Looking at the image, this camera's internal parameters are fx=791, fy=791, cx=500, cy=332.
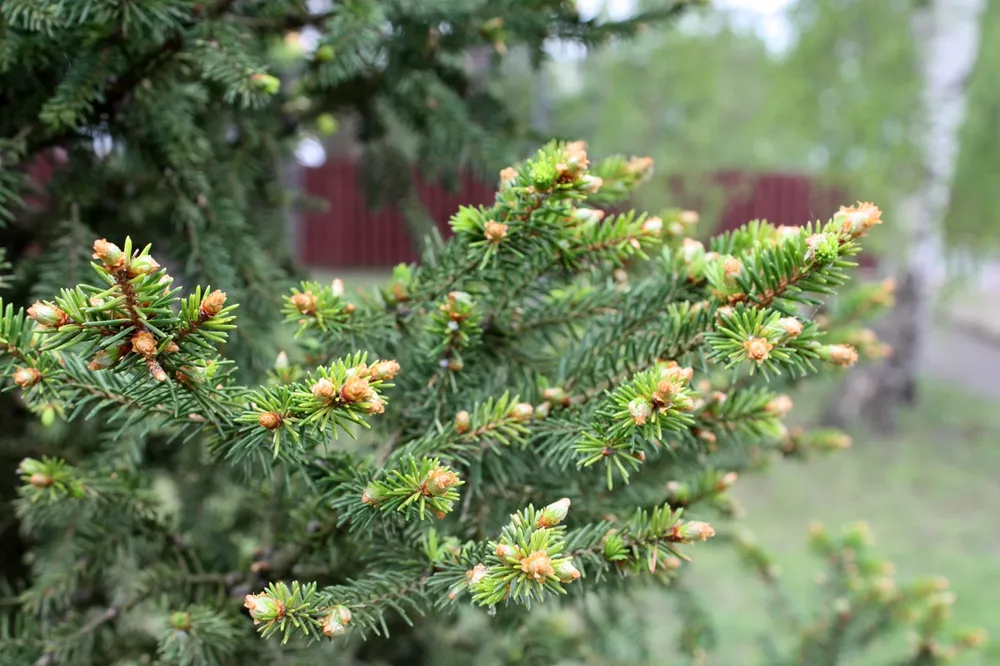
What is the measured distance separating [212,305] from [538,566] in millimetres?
302

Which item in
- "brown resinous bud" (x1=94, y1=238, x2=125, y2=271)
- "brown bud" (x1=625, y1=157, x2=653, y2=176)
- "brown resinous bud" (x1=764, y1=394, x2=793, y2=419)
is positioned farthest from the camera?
"brown bud" (x1=625, y1=157, x2=653, y2=176)

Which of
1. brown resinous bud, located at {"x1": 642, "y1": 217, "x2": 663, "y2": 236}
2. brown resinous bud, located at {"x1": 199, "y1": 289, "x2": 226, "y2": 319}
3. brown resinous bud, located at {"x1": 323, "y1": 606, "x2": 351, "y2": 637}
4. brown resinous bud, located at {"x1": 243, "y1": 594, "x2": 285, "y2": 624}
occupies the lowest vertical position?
brown resinous bud, located at {"x1": 323, "y1": 606, "x2": 351, "y2": 637}

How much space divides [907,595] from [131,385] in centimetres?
151

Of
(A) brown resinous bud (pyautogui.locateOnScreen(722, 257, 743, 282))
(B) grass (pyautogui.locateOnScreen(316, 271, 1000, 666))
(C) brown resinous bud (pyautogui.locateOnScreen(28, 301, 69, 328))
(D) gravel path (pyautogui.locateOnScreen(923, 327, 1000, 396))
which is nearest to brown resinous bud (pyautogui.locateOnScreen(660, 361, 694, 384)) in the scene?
(A) brown resinous bud (pyautogui.locateOnScreen(722, 257, 743, 282))

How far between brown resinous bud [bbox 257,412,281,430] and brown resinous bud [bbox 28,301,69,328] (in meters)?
0.15

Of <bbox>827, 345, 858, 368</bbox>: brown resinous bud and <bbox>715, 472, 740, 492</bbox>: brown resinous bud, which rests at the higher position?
<bbox>827, 345, 858, 368</bbox>: brown resinous bud

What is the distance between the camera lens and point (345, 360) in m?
0.73

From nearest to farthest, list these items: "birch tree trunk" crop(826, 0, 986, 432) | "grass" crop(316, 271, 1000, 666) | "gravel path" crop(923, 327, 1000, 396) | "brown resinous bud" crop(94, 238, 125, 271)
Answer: "brown resinous bud" crop(94, 238, 125, 271), "grass" crop(316, 271, 1000, 666), "birch tree trunk" crop(826, 0, 986, 432), "gravel path" crop(923, 327, 1000, 396)

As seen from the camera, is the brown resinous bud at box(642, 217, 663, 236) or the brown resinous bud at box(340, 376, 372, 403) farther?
the brown resinous bud at box(642, 217, 663, 236)

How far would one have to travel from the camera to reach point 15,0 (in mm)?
784

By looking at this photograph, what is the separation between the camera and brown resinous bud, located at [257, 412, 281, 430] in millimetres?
610

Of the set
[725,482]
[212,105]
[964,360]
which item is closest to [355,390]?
[725,482]

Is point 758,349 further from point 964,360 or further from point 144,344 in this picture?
point 964,360

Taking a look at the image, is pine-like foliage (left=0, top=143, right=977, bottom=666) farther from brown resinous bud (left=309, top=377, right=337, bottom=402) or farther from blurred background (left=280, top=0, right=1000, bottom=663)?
blurred background (left=280, top=0, right=1000, bottom=663)
